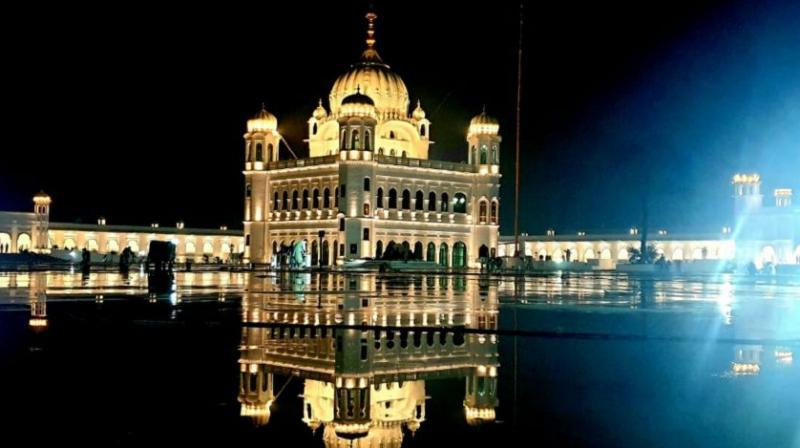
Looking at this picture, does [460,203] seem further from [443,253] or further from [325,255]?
[325,255]

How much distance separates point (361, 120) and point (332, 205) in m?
6.82

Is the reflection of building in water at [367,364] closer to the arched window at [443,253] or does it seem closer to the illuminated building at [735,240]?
the arched window at [443,253]

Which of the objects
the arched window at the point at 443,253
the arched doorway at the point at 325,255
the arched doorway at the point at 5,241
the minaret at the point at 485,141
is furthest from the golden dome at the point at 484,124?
the arched doorway at the point at 5,241

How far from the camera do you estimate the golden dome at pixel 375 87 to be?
7000cm

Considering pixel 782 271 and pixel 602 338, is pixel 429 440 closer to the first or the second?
pixel 602 338

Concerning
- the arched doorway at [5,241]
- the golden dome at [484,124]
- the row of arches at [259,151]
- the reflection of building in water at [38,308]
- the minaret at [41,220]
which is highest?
the golden dome at [484,124]

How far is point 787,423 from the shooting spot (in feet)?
20.8

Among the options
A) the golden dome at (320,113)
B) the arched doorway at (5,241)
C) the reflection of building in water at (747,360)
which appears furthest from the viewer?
the arched doorway at (5,241)

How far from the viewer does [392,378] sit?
802 cm

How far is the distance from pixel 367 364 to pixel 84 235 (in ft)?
276

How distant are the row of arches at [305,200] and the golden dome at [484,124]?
43.4ft

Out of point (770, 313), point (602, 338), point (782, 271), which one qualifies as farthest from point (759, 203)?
point (602, 338)

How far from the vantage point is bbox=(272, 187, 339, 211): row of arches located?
6719 centimetres

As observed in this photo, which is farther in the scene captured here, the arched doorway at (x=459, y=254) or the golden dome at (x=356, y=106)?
the arched doorway at (x=459, y=254)
